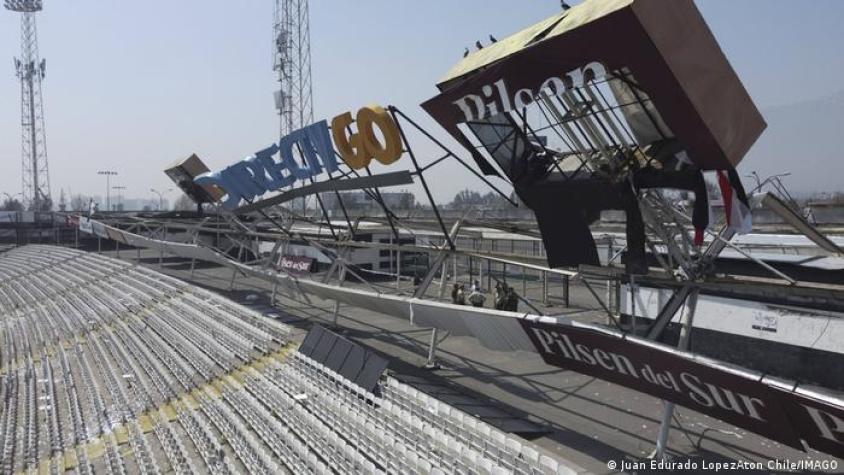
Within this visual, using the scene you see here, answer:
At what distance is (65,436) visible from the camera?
20328mm

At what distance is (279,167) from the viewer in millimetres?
21781

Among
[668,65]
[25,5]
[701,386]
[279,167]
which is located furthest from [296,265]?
[25,5]

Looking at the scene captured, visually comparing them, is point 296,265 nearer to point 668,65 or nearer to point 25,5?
point 668,65

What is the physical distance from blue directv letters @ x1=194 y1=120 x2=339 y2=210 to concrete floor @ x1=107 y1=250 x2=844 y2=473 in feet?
19.6

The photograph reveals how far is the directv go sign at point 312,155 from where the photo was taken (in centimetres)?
Result: 1584

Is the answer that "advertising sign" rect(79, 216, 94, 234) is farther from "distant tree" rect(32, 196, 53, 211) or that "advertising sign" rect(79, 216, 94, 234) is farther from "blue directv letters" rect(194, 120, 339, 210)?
"distant tree" rect(32, 196, 53, 211)

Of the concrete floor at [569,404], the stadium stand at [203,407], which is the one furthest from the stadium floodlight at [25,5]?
the concrete floor at [569,404]

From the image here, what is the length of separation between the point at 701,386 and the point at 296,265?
68.7 ft

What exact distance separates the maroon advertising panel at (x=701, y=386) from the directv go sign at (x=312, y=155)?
672 centimetres

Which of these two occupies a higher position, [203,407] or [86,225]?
[86,225]

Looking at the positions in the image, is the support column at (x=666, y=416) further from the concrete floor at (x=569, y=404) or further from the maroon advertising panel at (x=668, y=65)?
the maroon advertising panel at (x=668, y=65)

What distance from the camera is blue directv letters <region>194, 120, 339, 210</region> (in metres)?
18.7

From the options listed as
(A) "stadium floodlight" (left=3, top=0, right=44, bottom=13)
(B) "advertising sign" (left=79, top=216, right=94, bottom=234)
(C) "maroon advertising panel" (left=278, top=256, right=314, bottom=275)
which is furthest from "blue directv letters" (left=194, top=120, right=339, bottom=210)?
(A) "stadium floodlight" (left=3, top=0, right=44, bottom=13)

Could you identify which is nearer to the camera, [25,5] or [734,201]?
[734,201]
